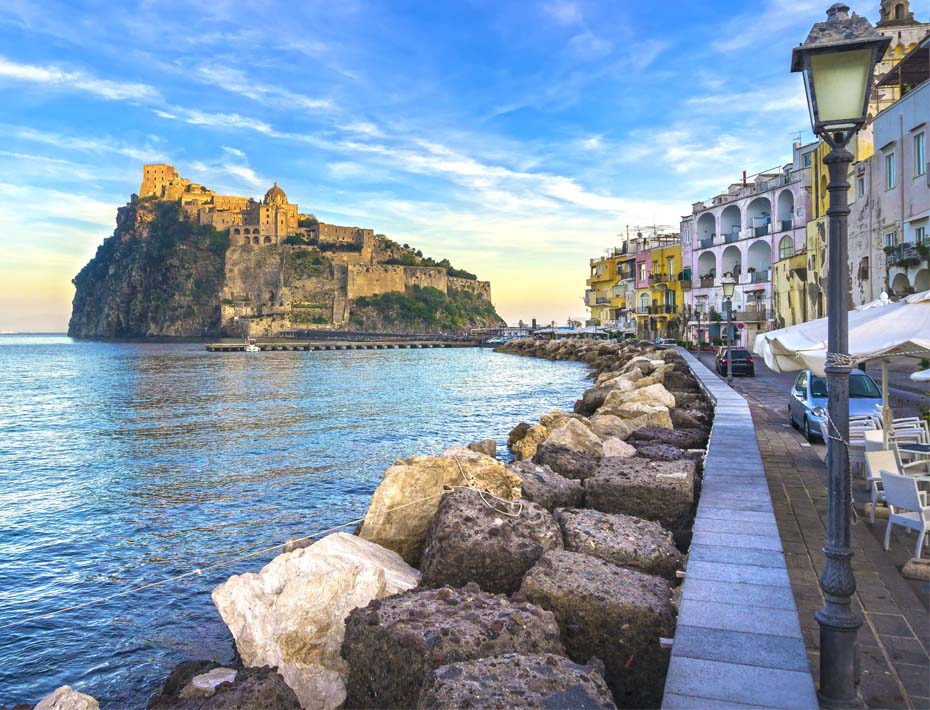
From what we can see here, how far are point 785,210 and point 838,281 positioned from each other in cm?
4124

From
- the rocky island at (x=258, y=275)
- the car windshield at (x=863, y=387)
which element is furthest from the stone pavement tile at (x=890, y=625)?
the rocky island at (x=258, y=275)

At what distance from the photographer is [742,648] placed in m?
3.14

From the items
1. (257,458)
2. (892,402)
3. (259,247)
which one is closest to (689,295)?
(892,402)

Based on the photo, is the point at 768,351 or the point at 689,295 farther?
the point at 689,295

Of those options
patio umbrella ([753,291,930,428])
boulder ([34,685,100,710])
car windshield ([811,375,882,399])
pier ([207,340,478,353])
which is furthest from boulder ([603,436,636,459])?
pier ([207,340,478,353])

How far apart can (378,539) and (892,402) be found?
12234 millimetres

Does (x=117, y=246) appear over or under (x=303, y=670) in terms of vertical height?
over

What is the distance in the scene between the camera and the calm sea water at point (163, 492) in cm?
638

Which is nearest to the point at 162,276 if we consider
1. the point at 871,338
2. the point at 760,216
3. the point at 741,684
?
the point at 760,216

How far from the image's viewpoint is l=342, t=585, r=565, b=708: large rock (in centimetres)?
341

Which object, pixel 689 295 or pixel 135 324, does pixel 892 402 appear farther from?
pixel 135 324

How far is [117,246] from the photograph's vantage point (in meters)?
128

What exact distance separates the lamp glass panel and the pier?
84265 millimetres

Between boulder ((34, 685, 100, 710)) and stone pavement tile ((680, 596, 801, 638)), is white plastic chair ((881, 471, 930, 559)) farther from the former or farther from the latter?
boulder ((34, 685, 100, 710))
